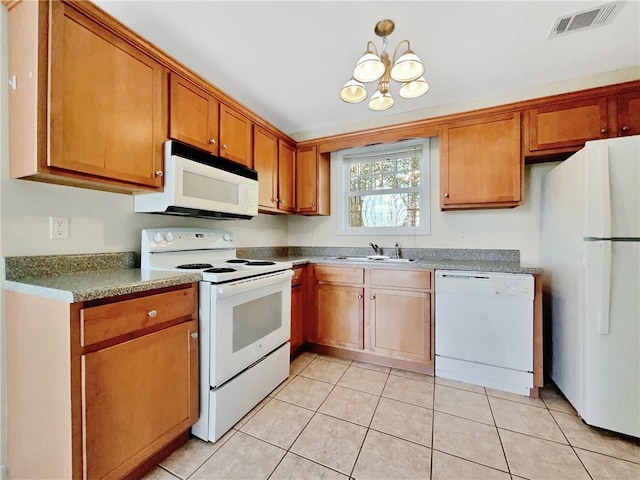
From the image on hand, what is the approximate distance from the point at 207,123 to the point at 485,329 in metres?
2.55

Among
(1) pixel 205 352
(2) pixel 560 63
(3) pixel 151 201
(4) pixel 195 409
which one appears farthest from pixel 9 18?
(2) pixel 560 63

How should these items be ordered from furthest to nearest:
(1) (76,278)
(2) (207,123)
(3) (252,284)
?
(2) (207,123) → (3) (252,284) → (1) (76,278)

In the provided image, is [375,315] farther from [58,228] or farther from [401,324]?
[58,228]

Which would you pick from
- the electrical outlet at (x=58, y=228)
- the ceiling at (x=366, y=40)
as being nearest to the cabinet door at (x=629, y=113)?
the ceiling at (x=366, y=40)

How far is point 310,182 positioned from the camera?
9.87 ft

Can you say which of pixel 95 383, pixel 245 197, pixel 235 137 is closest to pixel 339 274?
pixel 245 197

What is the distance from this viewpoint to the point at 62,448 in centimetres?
105

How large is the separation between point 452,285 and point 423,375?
2.59 feet

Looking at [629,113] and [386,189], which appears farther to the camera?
[386,189]

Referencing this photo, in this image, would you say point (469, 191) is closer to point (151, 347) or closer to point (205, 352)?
point (205, 352)

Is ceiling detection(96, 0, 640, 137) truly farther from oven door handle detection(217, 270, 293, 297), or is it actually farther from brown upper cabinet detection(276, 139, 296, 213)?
oven door handle detection(217, 270, 293, 297)

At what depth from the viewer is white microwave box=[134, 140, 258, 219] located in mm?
1669

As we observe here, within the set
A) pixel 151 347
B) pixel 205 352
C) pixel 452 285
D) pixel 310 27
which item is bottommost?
pixel 205 352

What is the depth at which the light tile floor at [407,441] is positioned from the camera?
4.26ft
